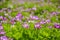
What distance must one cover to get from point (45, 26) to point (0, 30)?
1.30 metres

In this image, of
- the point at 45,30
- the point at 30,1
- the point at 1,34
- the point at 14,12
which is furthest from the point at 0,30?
the point at 30,1

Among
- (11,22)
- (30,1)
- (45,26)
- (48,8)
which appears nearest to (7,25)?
(11,22)

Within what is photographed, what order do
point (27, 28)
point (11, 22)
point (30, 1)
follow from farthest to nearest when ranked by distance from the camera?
point (30, 1) < point (11, 22) < point (27, 28)

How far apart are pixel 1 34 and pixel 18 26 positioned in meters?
0.76

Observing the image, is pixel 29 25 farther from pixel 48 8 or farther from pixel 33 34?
pixel 48 8

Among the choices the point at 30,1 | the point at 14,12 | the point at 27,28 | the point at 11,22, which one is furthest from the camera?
the point at 30,1

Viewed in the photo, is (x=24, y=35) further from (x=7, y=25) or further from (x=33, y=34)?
(x=7, y=25)

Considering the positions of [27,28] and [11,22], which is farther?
[11,22]

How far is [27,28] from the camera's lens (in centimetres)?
577

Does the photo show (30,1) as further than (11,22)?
Yes

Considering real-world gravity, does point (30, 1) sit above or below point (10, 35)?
below

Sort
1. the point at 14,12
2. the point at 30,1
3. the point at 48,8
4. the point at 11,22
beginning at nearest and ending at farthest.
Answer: the point at 11,22 → the point at 14,12 → the point at 48,8 → the point at 30,1

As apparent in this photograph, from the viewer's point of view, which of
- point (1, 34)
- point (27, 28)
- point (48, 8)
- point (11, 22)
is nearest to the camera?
point (1, 34)

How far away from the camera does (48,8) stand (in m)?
8.56
